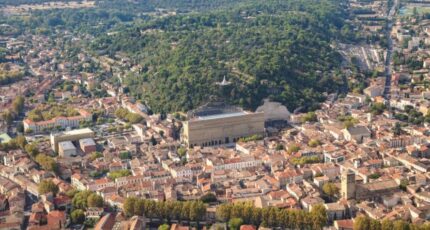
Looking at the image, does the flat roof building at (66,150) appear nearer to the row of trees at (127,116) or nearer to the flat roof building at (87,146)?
the flat roof building at (87,146)

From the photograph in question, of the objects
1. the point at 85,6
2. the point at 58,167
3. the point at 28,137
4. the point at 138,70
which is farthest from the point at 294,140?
the point at 85,6

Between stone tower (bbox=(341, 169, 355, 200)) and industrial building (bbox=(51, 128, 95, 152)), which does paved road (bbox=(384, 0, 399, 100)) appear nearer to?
stone tower (bbox=(341, 169, 355, 200))

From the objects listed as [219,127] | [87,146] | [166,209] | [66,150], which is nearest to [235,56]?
[219,127]

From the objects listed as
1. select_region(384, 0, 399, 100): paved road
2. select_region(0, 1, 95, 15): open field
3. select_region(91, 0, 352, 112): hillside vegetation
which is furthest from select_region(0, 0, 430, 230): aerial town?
select_region(0, 1, 95, 15): open field

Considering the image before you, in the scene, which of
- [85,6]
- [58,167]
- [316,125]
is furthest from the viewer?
[85,6]

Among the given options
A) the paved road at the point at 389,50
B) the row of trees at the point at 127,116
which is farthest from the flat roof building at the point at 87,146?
the paved road at the point at 389,50

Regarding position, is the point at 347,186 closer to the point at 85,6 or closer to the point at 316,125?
the point at 316,125
